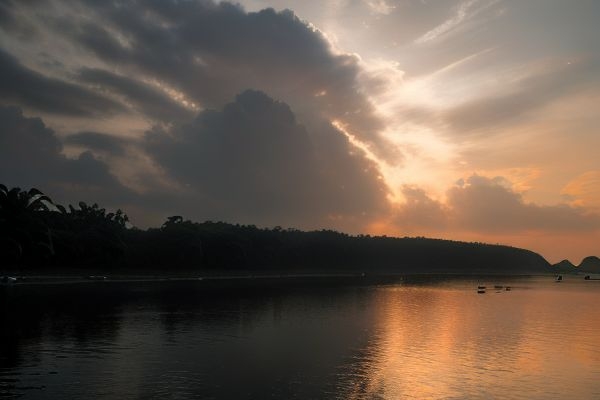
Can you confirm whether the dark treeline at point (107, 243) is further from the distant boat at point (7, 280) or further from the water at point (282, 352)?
the water at point (282, 352)

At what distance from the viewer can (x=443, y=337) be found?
52.8 metres

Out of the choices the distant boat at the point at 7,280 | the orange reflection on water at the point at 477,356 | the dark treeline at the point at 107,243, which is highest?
the dark treeline at the point at 107,243

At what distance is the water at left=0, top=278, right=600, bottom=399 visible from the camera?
3020 centimetres

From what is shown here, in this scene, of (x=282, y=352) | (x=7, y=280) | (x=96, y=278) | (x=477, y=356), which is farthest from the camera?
(x=96, y=278)

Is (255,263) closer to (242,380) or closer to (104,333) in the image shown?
(104,333)

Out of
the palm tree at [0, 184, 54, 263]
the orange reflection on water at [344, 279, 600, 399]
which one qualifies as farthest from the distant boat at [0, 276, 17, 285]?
the orange reflection on water at [344, 279, 600, 399]

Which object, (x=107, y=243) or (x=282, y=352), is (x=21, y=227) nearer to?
(x=107, y=243)

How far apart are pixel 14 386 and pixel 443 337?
3822cm

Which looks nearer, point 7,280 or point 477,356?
point 477,356

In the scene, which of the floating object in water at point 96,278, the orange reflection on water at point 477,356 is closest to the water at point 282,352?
the orange reflection on water at point 477,356

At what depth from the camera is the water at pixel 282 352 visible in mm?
30203

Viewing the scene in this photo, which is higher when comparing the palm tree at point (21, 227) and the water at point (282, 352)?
the palm tree at point (21, 227)

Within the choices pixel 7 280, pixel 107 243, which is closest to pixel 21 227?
pixel 7 280

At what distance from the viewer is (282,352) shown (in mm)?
41656
